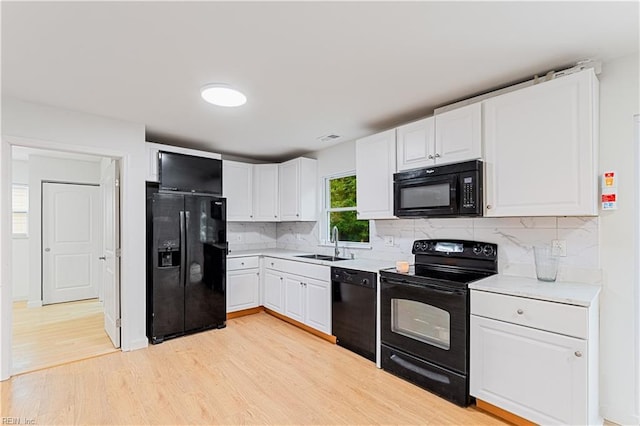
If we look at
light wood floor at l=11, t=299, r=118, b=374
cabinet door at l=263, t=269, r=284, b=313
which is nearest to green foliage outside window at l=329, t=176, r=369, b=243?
cabinet door at l=263, t=269, r=284, b=313

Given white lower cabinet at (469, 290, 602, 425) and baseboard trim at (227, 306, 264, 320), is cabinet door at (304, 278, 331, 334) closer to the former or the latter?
baseboard trim at (227, 306, 264, 320)

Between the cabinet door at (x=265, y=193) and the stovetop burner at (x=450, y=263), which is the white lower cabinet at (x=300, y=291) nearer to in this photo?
the cabinet door at (x=265, y=193)

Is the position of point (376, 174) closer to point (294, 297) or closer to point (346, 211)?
point (346, 211)

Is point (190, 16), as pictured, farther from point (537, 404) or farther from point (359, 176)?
point (537, 404)

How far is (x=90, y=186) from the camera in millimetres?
5570

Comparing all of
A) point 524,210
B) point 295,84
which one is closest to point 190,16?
point 295,84

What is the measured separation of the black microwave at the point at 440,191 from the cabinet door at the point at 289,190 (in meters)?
1.86

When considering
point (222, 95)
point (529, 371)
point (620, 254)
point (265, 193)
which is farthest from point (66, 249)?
point (620, 254)

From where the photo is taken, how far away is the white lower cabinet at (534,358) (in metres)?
1.82

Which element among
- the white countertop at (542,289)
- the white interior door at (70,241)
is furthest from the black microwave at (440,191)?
the white interior door at (70,241)

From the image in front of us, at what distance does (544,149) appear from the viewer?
85.4 inches

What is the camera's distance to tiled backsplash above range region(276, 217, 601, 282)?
87.7 inches

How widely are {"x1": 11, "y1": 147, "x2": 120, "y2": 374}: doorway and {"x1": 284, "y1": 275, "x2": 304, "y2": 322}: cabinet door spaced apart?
205cm

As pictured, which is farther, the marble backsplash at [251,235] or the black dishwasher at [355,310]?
the marble backsplash at [251,235]
